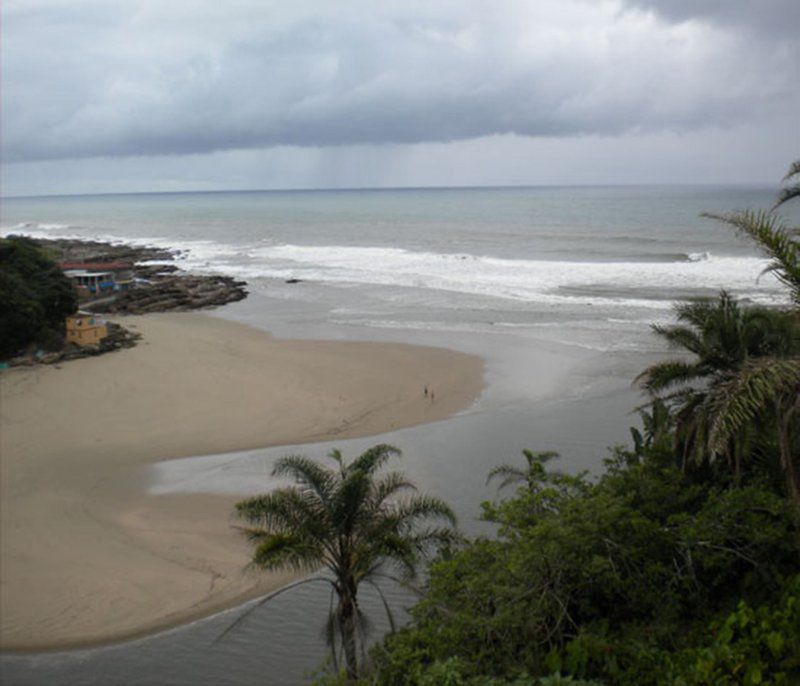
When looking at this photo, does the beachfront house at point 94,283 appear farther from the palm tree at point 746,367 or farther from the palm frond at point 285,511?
the palm tree at point 746,367

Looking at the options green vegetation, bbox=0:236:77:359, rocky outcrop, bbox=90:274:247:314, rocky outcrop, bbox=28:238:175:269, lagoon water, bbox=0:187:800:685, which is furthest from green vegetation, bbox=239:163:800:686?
rocky outcrop, bbox=28:238:175:269

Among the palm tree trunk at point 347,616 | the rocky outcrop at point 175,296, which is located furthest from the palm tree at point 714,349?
the rocky outcrop at point 175,296

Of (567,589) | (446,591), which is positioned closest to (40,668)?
(446,591)

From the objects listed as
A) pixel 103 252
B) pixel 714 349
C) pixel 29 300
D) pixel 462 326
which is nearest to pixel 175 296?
pixel 29 300

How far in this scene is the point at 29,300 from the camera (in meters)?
32.8

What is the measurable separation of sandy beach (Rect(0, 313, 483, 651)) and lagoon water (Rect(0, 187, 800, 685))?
900mm

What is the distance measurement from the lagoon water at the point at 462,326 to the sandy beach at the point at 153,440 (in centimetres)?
90

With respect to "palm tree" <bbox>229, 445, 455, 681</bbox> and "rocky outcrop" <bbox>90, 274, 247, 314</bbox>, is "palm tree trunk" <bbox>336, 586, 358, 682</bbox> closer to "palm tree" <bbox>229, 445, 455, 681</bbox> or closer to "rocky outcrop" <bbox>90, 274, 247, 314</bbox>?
"palm tree" <bbox>229, 445, 455, 681</bbox>

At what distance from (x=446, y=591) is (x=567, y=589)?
5.18 ft

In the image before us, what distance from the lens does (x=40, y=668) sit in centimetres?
1192

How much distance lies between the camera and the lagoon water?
1228 centimetres

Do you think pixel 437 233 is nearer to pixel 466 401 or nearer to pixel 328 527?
pixel 466 401

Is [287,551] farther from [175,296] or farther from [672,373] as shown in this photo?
[175,296]

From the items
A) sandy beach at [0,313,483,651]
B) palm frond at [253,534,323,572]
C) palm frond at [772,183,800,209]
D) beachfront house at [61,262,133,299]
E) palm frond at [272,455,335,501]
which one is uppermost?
palm frond at [772,183,800,209]
